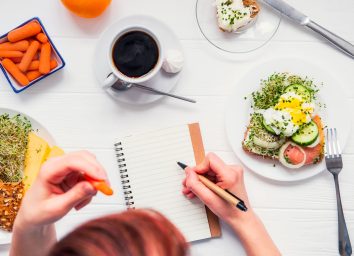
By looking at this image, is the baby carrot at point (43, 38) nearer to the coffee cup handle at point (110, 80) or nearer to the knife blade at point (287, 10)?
the coffee cup handle at point (110, 80)

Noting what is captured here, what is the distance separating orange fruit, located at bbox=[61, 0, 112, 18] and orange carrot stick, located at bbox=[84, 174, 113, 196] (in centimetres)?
42

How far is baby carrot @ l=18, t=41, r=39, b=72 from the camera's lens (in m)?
1.07

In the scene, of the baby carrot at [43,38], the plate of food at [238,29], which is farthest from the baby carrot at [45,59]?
the plate of food at [238,29]

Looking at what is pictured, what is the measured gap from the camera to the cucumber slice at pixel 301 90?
1044 millimetres

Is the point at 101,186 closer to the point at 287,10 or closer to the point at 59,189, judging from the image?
the point at 59,189

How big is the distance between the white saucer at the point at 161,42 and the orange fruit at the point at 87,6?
0.05 metres

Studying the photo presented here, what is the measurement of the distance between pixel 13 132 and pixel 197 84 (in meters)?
0.42

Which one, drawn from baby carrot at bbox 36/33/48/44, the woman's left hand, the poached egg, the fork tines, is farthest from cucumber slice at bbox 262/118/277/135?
baby carrot at bbox 36/33/48/44

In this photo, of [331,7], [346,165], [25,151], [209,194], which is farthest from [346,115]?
[25,151]

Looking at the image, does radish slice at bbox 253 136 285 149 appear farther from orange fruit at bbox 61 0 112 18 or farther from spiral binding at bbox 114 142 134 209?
orange fruit at bbox 61 0 112 18

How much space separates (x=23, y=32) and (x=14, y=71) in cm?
9

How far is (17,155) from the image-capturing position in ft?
3.55

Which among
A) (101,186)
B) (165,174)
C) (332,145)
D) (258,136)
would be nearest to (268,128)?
(258,136)

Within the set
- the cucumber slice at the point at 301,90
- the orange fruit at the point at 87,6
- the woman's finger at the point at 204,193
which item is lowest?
the woman's finger at the point at 204,193
